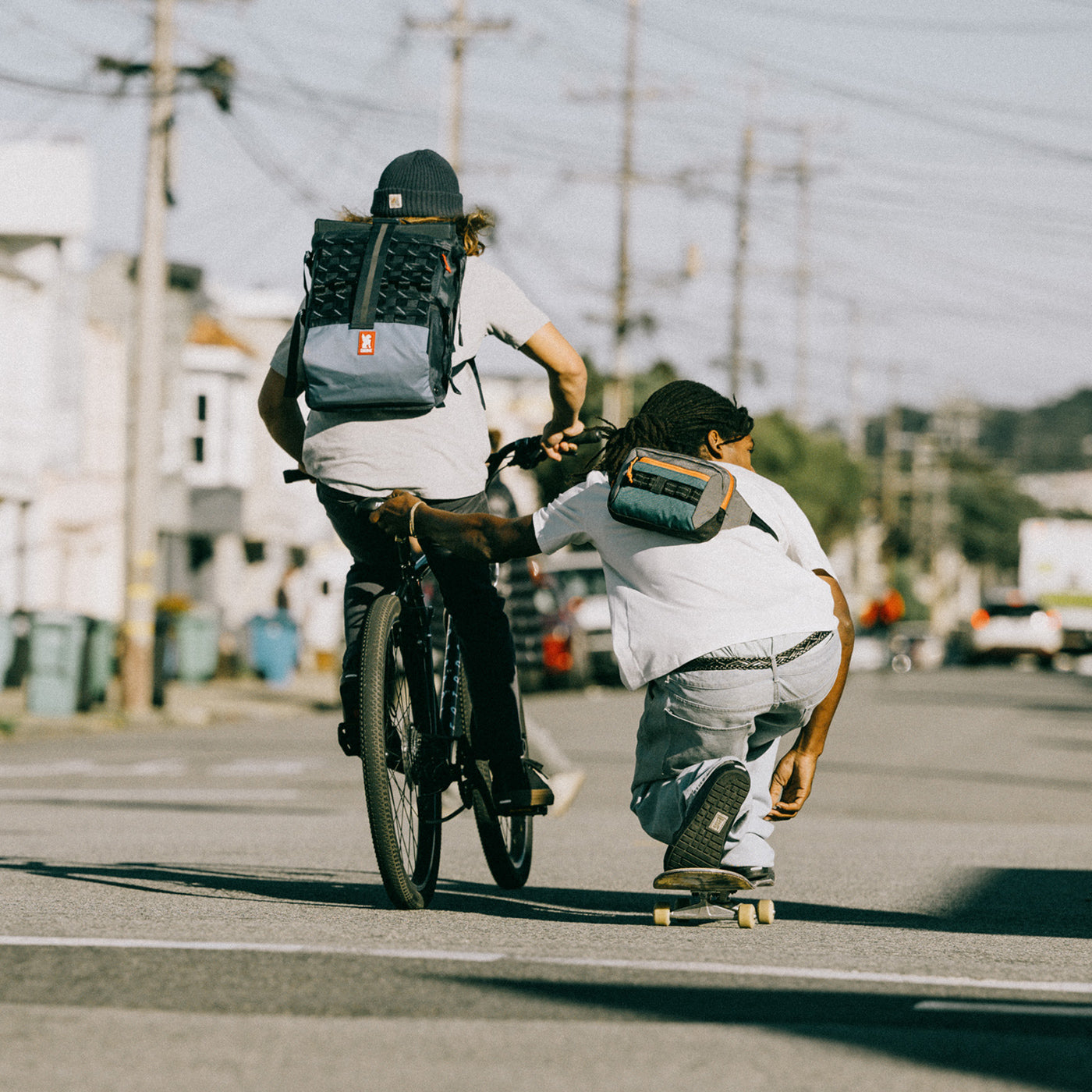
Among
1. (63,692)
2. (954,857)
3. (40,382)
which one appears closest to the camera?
(954,857)

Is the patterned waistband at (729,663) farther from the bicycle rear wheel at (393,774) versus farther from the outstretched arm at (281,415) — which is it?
the outstretched arm at (281,415)

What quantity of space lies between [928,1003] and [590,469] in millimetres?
2004

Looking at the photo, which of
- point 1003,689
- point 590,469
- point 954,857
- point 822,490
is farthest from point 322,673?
point 590,469

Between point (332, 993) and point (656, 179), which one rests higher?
point (656, 179)

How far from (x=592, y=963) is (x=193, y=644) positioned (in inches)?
1015

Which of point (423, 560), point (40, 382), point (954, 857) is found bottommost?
point (954, 857)

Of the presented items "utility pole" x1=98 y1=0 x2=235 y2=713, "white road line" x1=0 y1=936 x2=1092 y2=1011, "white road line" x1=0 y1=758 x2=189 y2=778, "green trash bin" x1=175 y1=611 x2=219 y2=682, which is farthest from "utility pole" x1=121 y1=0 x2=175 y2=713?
"white road line" x1=0 y1=936 x2=1092 y2=1011

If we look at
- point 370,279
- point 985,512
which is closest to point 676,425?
point 370,279

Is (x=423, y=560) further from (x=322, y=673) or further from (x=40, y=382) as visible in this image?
(x=322, y=673)

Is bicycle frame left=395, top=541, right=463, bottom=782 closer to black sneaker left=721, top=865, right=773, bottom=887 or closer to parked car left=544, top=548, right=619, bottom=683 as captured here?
black sneaker left=721, top=865, right=773, bottom=887

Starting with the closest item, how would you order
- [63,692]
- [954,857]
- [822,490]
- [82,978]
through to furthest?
1. [82,978]
2. [954,857]
3. [63,692]
4. [822,490]

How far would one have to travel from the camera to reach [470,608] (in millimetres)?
5828

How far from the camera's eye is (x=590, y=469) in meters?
5.78

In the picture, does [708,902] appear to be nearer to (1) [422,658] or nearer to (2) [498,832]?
(2) [498,832]
